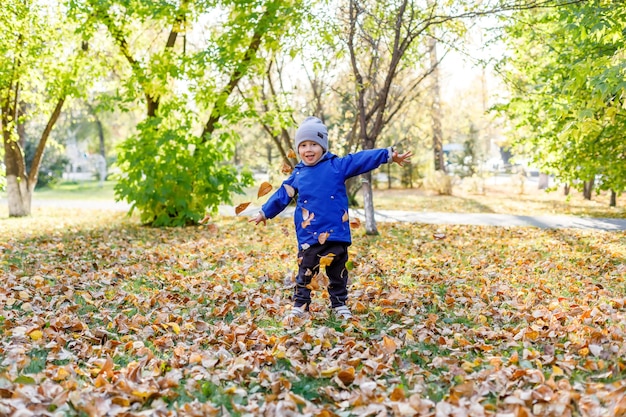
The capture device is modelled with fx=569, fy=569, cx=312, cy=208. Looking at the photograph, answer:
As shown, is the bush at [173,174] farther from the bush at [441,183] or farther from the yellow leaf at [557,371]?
the bush at [441,183]

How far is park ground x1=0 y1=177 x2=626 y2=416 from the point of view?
301 cm

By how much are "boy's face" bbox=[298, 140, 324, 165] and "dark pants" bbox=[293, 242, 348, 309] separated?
0.69 meters

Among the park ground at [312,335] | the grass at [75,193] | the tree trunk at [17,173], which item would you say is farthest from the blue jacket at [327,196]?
the grass at [75,193]

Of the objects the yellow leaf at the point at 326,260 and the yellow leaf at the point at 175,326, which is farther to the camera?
the yellow leaf at the point at 326,260

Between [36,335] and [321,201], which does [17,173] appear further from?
[321,201]

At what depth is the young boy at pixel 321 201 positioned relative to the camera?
4.54m

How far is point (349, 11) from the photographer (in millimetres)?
9273

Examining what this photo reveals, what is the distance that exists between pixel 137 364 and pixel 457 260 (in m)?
5.05

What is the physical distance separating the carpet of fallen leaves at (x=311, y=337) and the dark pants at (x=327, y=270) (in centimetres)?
20

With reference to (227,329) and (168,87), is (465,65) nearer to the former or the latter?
(168,87)

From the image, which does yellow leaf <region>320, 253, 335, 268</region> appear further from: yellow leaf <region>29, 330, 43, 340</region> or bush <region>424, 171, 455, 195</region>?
bush <region>424, 171, 455, 195</region>

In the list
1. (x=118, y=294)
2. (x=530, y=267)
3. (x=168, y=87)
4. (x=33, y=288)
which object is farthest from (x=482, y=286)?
(x=168, y=87)

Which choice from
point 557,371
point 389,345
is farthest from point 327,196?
point 557,371

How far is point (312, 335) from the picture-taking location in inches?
161
